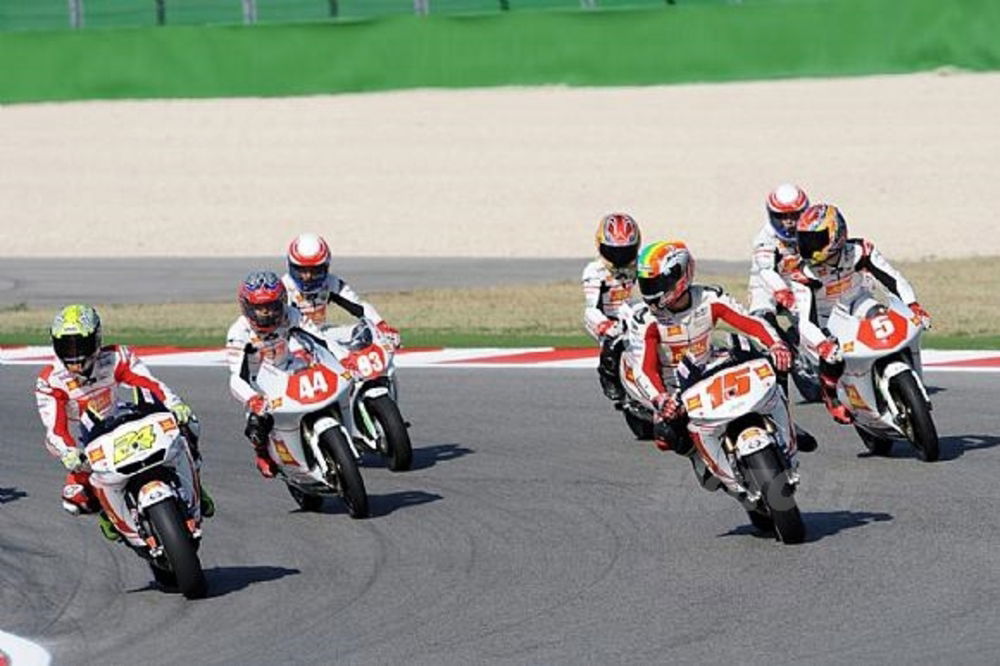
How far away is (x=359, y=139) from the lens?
36531 millimetres

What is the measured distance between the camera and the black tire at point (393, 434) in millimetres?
14438

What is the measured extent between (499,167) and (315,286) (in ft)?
64.0

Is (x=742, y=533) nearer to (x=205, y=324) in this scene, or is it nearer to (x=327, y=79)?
(x=205, y=324)

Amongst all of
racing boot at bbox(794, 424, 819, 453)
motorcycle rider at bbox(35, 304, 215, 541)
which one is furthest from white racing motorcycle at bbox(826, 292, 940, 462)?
motorcycle rider at bbox(35, 304, 215, 541)

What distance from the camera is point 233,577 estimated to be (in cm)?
1142

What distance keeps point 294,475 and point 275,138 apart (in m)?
24.4

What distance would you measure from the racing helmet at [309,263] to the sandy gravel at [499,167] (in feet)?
43.4

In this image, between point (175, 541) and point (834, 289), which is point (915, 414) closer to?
point (834, 289)

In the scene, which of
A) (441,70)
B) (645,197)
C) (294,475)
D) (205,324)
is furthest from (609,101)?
(294,475)

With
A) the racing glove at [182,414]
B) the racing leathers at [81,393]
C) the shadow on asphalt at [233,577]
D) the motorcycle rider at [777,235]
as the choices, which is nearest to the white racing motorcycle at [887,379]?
the motorcycle rider at [777,235]

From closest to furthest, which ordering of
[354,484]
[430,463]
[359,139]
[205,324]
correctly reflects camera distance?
[354,484] → [430,463] → [205,324] → [359,139]

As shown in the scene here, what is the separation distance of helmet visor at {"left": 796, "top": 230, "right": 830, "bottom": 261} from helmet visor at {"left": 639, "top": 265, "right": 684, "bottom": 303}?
2.54 meters

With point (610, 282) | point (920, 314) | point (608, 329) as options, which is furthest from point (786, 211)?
point (920, 314)

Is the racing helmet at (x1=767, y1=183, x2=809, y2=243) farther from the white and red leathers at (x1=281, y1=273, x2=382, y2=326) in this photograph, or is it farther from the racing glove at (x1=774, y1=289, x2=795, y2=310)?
the white and red leathers at (x1=281, y1=273, x2=382, y2=326)
